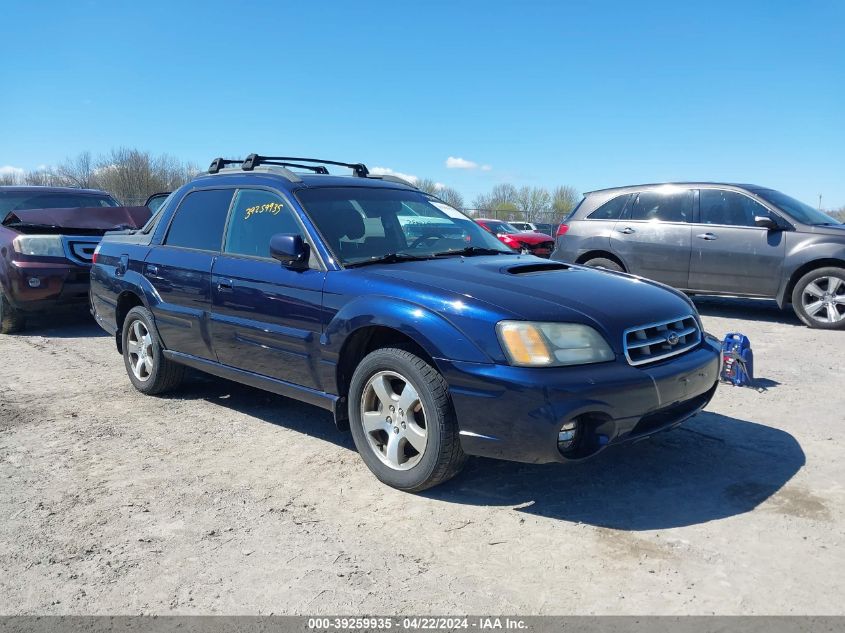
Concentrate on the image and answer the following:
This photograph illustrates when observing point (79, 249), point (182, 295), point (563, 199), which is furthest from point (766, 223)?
point (563, 199)

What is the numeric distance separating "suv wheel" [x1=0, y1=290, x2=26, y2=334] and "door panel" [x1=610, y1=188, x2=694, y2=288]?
7729mm

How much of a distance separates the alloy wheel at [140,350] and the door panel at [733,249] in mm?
6750

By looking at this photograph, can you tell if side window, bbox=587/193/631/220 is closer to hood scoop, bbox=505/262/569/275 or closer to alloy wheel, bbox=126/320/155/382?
hood scoop, bbox=505/262/569/275

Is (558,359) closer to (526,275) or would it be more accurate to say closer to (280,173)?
(526,275)

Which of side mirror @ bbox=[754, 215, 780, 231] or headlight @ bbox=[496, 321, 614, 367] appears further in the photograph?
side mirror @ bbox=[754, 215, 780, 231]

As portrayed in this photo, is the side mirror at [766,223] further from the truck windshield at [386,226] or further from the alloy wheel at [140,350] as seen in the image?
the alloy wheel at [140,350]

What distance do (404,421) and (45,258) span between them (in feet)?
21.1

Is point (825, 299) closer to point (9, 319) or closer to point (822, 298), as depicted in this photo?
point (822, 298)

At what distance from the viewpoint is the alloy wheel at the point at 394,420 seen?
11.1ft

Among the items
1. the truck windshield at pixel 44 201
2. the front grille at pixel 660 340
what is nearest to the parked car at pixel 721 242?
the front grille at pixel 660 340

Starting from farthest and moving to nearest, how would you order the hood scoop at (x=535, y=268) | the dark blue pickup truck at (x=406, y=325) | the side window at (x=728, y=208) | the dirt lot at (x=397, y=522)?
the side window at (x=728, y=208) < the hood scoop at (x=535, y=268) < the dark blue pickup truck at (x=406, y=325) < the dirt lot at (x=397, y=522)

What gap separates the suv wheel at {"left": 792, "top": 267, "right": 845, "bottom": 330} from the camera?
790 cm

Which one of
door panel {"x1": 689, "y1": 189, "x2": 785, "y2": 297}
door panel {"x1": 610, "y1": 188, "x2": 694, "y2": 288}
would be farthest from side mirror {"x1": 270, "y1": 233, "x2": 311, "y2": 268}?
door panel {"x1": 689, "y1": 189, "x2": 785, "y2": 297}

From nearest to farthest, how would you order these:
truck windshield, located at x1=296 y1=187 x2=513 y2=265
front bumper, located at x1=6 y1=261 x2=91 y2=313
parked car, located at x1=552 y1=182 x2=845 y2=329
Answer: truck windshield, located at x1=296 y1=187 x2=513 y2=265 → front bumper, located at x1=6 y1=261 x2=91 y2=313 → parked car, located at x1=552 y1=182 x2=845 y2=329
